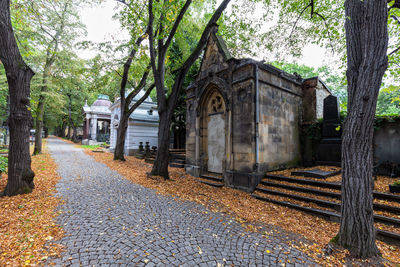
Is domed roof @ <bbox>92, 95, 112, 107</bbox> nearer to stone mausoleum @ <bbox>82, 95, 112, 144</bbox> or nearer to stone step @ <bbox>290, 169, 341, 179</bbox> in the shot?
stone mausoleum @ <bbox>82, 95, 112, 144</bbox>

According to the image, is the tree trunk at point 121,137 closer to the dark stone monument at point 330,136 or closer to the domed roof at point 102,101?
the dark stone monument at point 330,136

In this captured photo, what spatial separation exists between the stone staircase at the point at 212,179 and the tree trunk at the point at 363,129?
525 centimetres

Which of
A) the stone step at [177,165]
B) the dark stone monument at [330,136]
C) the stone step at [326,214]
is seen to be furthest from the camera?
the stone step at [177,165]

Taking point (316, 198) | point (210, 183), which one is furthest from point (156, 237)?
point (210, 183)

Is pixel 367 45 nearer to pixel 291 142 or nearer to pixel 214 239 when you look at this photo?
pixel 214 239

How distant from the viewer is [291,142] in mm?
9359

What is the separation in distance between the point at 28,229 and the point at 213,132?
7429mm

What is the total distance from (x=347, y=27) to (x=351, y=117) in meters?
1.74

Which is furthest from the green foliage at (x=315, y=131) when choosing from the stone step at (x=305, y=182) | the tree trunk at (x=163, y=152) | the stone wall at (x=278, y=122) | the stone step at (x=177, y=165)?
the stone step at (x=177, y=165)

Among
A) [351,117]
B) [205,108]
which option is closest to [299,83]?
[205,108]

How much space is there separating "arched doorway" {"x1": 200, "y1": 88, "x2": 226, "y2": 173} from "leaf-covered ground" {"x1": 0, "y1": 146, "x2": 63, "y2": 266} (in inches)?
250

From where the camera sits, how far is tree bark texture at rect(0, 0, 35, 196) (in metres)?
4.95

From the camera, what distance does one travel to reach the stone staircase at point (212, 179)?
8.36 metres

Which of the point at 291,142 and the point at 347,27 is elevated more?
the point at 347,27
